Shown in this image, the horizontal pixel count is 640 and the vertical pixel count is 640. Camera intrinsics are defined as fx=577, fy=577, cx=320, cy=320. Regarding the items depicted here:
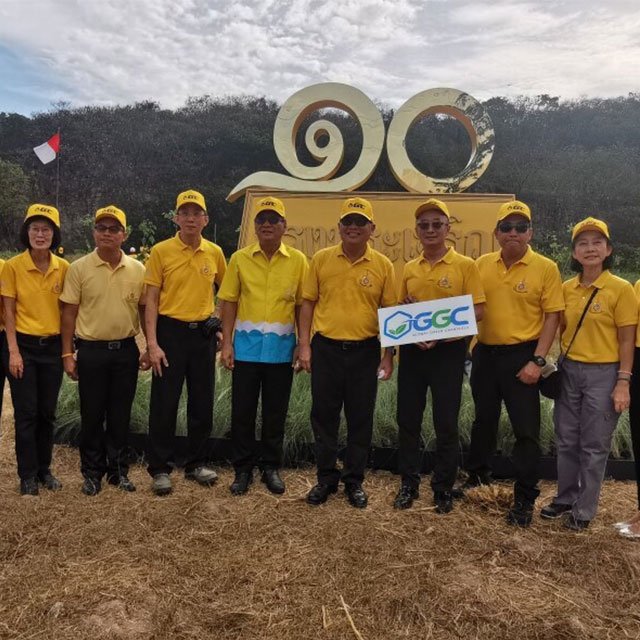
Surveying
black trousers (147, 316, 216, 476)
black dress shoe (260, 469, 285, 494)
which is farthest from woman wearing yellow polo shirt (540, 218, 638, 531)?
black trousers (147, 316, 216, 476)

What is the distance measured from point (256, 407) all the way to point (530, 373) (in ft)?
5.18

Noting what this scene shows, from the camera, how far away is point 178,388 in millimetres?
3463

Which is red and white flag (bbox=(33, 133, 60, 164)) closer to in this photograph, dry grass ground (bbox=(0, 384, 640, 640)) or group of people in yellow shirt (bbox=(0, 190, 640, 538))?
group of people in yellow shirt (bbox=(0, 190, 640, 538))

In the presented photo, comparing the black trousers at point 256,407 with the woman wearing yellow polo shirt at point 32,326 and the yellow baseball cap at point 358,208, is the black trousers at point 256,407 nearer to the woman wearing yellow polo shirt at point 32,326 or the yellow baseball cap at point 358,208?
the yellow baseball cap at point 358,208

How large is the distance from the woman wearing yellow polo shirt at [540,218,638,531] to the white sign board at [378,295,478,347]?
55 cm

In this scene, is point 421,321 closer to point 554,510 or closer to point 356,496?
point 356,496

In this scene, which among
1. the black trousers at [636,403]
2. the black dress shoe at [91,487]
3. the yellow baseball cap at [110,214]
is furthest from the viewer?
the black dress shoe at [91,487]

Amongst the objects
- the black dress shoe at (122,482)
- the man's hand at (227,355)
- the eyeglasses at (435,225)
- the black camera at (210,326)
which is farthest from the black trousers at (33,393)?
the eyeglasses at (435,225)

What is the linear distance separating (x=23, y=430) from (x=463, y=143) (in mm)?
27266

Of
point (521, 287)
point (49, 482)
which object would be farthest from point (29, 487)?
point (521, 287)

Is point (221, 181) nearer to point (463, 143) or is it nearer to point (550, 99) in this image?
point (463, 143)

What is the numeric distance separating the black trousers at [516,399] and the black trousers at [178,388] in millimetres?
1592

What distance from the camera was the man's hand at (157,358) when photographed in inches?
131

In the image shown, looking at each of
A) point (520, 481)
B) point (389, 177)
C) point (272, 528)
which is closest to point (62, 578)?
point (272, 528)
